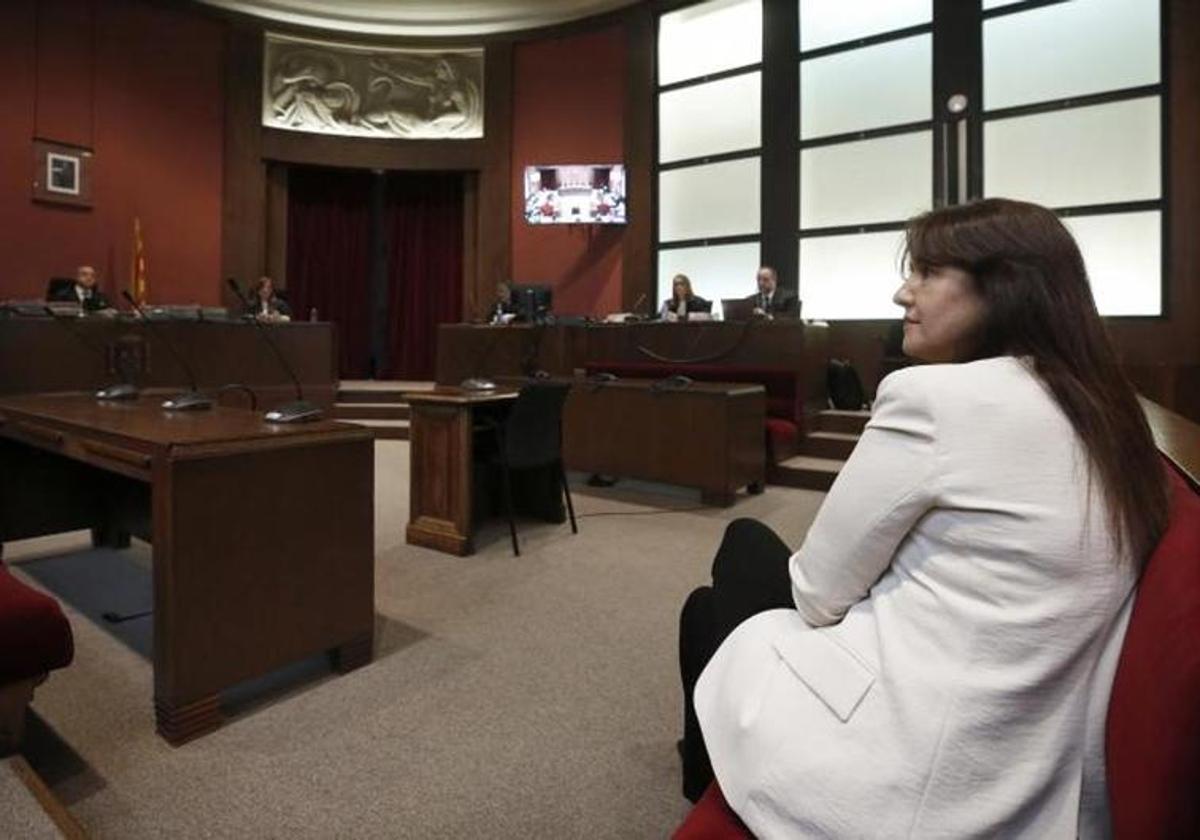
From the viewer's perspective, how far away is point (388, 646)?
234cm

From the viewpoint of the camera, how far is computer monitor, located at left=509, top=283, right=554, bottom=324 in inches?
270

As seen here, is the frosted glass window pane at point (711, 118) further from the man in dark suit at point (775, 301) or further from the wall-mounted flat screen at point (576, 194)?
the man in dark suit at point (775, 301)

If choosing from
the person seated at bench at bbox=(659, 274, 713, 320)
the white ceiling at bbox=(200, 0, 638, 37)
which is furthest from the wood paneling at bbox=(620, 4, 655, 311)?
the person seated at bench at bbox=(659, 274, 713, 320)

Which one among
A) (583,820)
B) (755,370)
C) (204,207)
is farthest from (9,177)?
(583,820)

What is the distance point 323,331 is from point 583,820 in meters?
6.16

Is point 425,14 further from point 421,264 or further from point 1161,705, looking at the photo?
point 1161,705

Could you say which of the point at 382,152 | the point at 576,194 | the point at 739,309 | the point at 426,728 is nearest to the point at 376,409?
the point at 576,194

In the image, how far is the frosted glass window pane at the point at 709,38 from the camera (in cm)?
756

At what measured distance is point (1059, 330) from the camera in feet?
2.62

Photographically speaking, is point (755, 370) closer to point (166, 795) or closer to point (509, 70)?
point (166, 795)

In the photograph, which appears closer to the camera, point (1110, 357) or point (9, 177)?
point (1110, 357)

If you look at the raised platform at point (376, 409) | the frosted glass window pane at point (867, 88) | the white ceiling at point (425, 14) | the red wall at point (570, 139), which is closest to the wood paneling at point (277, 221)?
the white ceiling at point (425, 14)

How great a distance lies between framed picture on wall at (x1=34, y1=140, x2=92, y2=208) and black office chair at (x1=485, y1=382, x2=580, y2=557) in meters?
6.16

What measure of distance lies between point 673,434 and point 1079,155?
14.0ft
